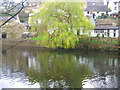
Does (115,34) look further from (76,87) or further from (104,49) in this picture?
(76,87)

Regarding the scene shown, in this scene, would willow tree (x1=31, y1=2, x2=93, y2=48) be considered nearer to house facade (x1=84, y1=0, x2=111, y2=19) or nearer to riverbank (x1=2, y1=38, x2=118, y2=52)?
riverbank (x1=2, y1=38, x2=118, y2=52)

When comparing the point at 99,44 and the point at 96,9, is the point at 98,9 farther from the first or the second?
the point at 99,44

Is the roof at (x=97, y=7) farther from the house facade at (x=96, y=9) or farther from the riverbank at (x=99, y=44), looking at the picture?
the riverbank at (x=99, y=44)

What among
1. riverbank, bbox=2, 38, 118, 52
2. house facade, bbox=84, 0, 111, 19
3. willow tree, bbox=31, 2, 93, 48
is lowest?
riverbank, bbox=2, 38, 118, 52

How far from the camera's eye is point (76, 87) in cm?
1205

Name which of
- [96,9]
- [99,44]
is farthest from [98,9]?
[99,44]

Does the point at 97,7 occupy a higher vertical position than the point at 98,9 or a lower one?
higher

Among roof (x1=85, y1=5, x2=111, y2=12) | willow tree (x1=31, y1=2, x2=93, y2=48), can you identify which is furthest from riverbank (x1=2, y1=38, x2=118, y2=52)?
roof (x1=85, y1=5, x2=111, y2=12)

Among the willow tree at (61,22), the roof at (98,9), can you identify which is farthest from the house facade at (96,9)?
the willow tree at (61,22)

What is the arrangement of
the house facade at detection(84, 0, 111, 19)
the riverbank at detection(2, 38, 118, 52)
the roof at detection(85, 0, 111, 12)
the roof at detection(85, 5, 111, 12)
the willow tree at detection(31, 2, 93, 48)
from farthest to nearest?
1. the roof at detection(85, 0, 111, 12)
2. the roof at detection(85, 5, 111, 12)
3. the house facade at detection(84, 0, 111, 19)
4. the riverbank at detection(2, 38, 118, 52)
5. the willow tree at detection(31, 2, 93, 48)

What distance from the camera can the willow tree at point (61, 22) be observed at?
27250 millimetres

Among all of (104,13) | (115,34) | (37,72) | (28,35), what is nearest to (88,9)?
(104,13)

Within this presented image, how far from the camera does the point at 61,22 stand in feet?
90.5

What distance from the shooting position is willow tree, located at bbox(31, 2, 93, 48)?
27.2 meters
